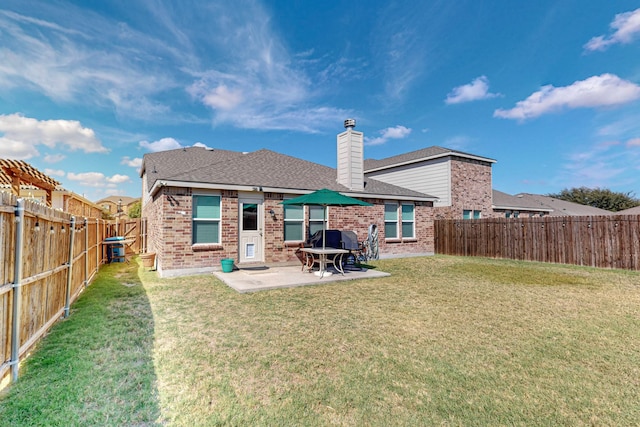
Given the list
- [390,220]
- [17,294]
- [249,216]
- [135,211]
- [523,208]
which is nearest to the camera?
[17,294]

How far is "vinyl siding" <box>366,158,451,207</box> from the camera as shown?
619 inches

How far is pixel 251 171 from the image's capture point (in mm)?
10609

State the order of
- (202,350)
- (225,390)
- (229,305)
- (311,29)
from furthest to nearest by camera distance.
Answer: (311,29) < (229,305) < (202,350) < (225,390)

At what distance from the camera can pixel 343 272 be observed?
838cm

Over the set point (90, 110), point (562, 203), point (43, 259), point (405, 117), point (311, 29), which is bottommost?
point (43, 259)

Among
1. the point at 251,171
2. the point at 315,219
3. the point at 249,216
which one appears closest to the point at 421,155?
the point at 315,219

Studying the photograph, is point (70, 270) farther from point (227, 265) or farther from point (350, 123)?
point (350, 123)

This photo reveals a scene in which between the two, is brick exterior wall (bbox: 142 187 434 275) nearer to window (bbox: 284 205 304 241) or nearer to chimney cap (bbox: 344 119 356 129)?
window (bbox: 284 205 304 241)

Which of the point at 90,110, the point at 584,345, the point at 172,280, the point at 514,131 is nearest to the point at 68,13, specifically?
the point at 90,110

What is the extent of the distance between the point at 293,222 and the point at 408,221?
619cm

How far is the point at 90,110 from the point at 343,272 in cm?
1470

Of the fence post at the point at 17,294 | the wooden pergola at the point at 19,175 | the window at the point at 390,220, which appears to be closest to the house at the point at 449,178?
the window at the point at 390,220

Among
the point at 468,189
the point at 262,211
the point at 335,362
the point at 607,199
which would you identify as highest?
the point at 607,199

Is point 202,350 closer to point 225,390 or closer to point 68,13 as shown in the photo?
point 225,390
